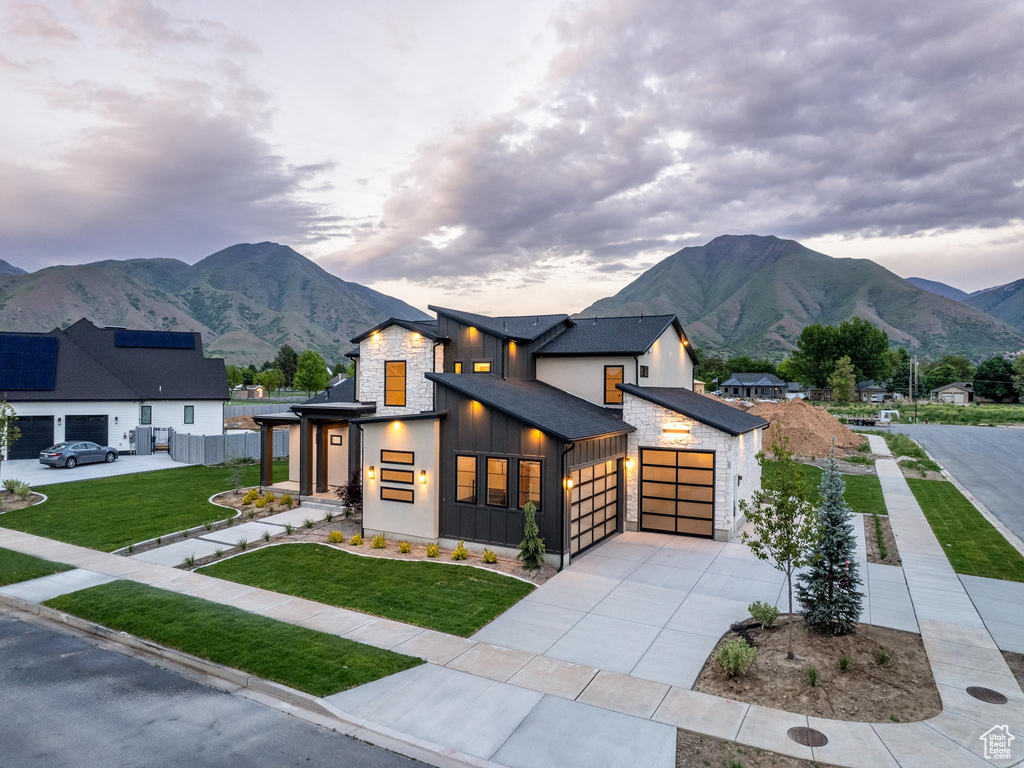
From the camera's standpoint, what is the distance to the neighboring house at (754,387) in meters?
112

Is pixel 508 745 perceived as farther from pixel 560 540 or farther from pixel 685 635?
pixel 560 540

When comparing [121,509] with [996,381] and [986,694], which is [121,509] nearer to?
[986,694]

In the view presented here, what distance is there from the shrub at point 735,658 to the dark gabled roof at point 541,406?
627cm

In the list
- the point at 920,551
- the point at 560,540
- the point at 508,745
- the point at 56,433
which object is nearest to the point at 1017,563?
the point at 920,551

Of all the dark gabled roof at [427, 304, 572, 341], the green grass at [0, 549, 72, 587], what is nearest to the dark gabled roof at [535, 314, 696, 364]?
the dark gabled roof at [427, 304, 572, 341]

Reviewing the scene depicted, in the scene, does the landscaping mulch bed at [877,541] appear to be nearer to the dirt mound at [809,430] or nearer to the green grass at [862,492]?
the green grass at [862,492]

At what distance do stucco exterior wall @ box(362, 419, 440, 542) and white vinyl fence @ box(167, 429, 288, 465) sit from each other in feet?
54.5

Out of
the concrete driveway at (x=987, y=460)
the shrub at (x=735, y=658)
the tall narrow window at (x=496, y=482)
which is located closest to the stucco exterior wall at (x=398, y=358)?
the tall narrow window at (x=496, y=482)

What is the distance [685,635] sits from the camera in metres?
10.7

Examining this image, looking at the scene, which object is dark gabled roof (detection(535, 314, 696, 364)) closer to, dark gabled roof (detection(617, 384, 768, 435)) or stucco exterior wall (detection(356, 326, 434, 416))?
dark gabled roof (detection(617, 384, 768, 435))

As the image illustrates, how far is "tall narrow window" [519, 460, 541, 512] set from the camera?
15047mm

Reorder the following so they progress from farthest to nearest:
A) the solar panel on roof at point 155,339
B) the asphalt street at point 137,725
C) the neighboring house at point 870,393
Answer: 1. the neighboring house at point 870,393
2. the solar panel on roof at point 155,339
3. the asphalt street at point 137,725

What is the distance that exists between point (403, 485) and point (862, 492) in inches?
814

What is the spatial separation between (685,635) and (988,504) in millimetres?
19791
